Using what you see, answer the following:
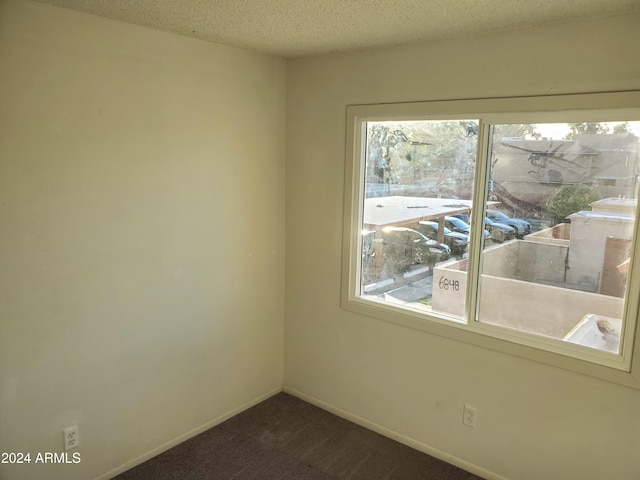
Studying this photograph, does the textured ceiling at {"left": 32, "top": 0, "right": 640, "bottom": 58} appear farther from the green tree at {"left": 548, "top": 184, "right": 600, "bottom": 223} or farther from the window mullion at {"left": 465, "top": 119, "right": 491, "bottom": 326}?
the green tree at {"left": 548, "top": 184, "right": 600, "bottom": 223}

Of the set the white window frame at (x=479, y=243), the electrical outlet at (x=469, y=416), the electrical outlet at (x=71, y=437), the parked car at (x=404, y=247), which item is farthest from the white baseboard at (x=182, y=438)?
the electrical outlet at (x=469, y=416)

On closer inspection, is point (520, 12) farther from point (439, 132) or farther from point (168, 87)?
point (168, 87)

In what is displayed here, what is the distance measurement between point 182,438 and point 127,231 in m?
1.33

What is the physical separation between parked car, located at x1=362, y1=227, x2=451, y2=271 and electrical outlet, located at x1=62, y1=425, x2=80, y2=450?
1.87 metres

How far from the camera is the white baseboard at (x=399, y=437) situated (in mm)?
2609

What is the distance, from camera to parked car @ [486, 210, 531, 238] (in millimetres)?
2383

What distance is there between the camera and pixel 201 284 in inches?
113

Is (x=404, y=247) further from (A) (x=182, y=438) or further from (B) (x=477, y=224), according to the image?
(A) (x=182, y=438)

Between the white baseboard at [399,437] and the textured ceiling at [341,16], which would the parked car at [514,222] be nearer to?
the textured ceiling at [341,16]

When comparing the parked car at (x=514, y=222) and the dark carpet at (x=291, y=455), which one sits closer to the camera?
the parked car at (x=514, y=222)

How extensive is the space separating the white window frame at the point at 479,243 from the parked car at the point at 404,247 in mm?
96

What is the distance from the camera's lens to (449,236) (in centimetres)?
267

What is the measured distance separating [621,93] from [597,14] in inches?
14.1

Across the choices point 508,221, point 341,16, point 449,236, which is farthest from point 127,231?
point 508,221
